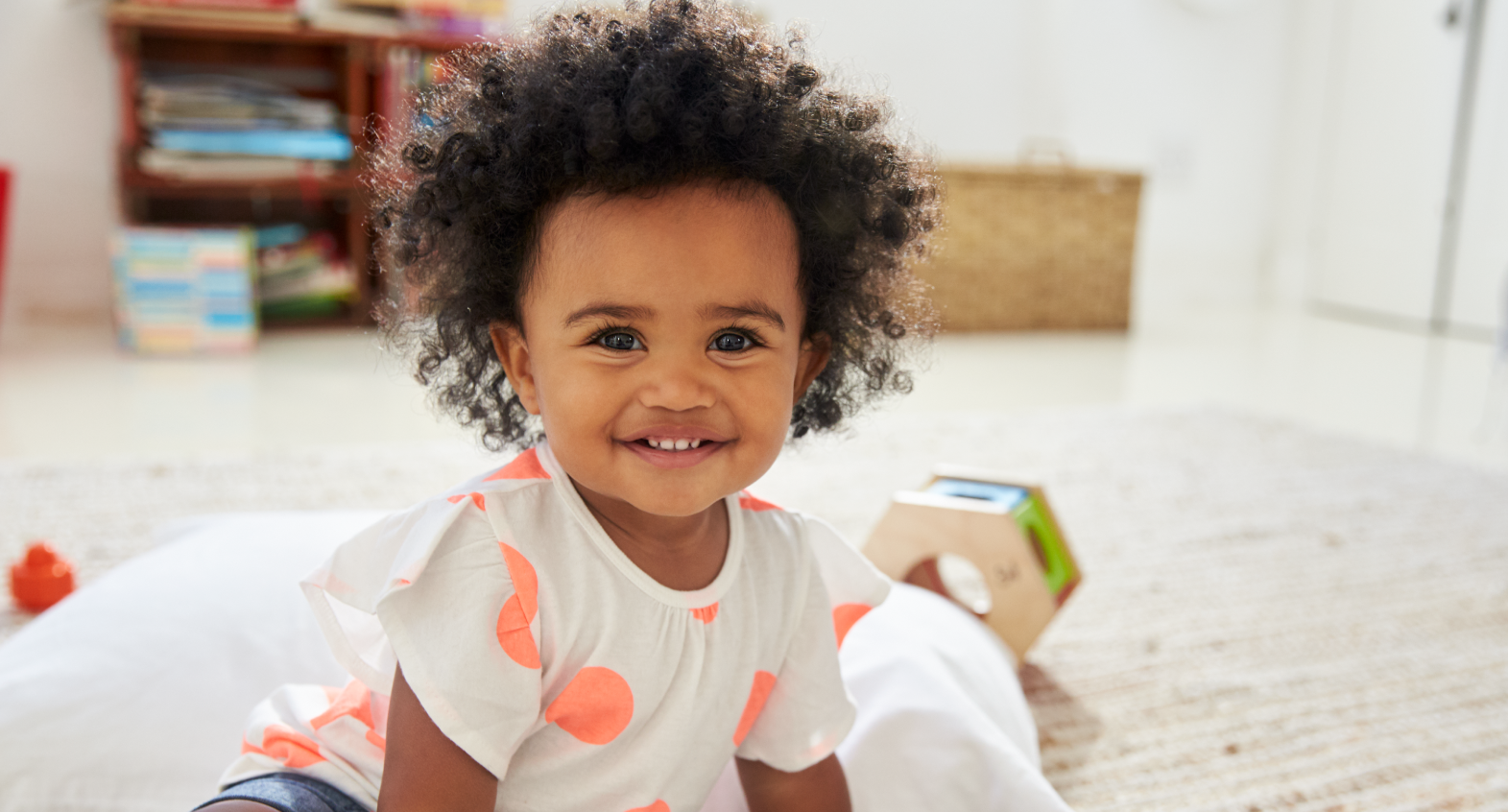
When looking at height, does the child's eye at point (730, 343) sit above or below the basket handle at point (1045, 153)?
below

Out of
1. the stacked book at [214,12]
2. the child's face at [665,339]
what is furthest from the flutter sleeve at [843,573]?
the stacked book at [214,12]

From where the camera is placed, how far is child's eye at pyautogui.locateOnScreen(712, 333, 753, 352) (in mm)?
562

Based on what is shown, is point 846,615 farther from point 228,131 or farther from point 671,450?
point 228,131

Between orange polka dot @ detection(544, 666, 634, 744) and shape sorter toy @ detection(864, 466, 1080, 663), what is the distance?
0.56 m

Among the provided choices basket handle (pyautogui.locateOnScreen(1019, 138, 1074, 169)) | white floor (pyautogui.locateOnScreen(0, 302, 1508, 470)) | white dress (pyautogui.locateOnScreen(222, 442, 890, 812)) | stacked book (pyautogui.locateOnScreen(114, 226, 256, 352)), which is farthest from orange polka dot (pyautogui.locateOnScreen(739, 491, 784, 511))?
basket handle (pyautogui.locateOnScreen(1019, 138, 1074, 169))

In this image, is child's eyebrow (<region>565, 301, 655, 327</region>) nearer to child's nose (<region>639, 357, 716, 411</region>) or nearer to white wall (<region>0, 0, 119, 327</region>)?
child's nose (<region>639, 357, 716, 411</region>)

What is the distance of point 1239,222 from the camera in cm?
429

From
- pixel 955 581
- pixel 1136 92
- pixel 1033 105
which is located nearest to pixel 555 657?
pixel 955 581

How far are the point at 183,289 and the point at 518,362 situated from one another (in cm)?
219

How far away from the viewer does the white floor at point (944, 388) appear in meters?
1.90

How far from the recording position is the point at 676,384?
0.54 metres

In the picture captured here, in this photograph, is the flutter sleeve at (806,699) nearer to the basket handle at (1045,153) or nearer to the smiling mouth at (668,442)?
the smiling mouth at (668,442)

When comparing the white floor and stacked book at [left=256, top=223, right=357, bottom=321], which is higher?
stacked book at [left=256, top=223, right=357, bottom=321]

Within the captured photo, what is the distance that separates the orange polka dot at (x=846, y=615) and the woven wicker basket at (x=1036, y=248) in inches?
95.0
